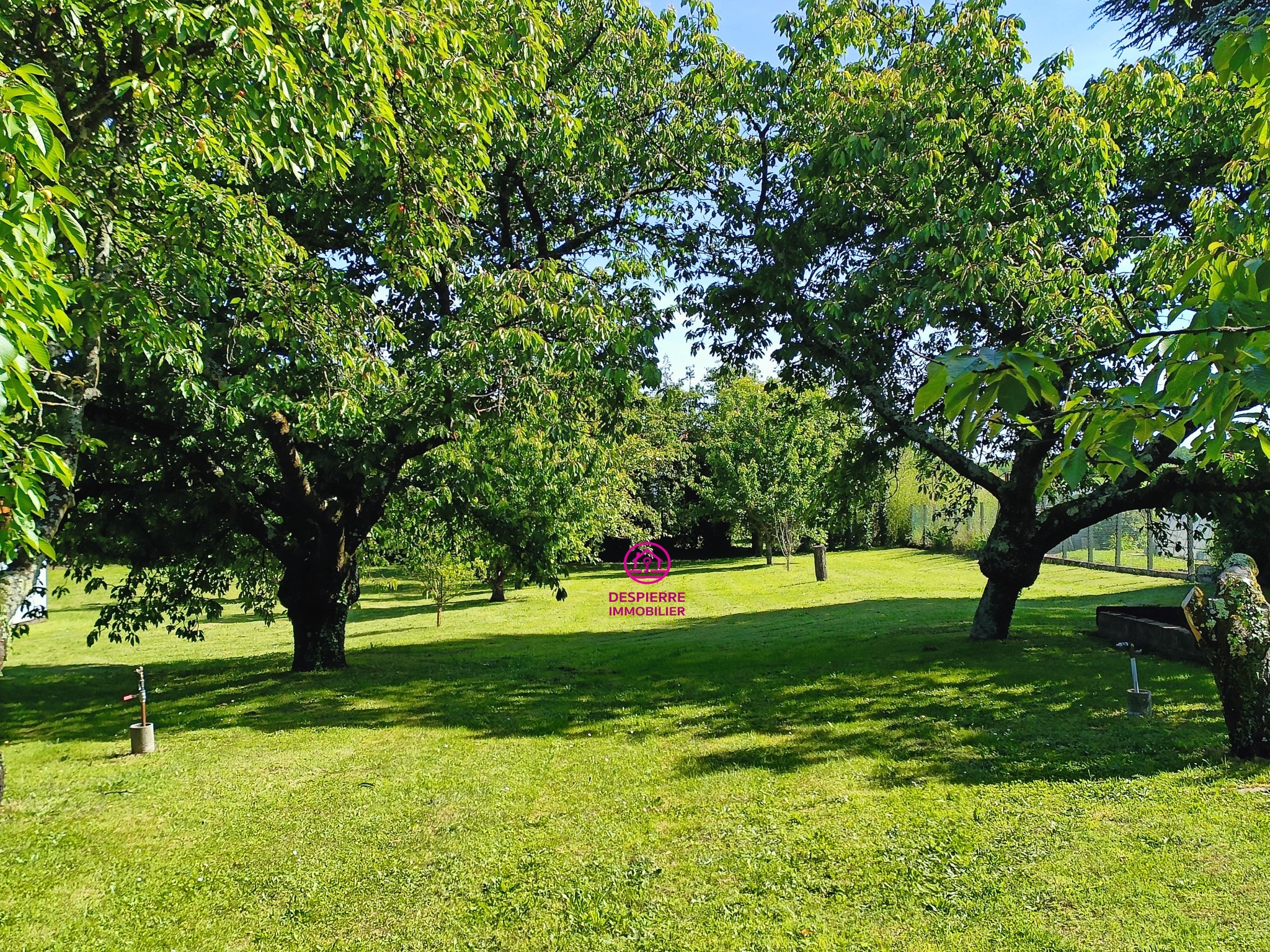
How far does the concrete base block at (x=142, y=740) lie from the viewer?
26.4 feet

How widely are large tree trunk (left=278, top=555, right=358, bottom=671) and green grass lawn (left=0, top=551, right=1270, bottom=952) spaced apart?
0.69 meters

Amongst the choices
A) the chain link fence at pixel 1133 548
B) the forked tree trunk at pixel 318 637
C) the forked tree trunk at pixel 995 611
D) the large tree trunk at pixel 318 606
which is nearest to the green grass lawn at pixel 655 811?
the forked tree trunk at pixel 995 611

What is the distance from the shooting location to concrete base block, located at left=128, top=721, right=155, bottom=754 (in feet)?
26.4

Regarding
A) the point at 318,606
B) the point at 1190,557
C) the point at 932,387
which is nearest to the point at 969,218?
the point at 932,387

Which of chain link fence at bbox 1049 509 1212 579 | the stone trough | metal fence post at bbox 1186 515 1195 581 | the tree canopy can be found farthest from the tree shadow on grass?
chain link fence at bbox 1049 509 1212 579

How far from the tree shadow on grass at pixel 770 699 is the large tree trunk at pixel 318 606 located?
1.60 ft

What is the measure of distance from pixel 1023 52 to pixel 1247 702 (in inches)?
320

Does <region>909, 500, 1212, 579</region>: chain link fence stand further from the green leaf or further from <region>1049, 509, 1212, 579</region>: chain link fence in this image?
the green leaf

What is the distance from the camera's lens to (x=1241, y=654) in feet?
19.4

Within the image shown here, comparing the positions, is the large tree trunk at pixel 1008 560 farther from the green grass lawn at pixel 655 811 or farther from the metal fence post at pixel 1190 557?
the metal fence post at pixel 1190 557

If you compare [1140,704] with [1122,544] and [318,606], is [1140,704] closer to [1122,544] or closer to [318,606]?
[318,606]

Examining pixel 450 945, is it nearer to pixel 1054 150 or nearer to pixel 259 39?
pixel 259 39

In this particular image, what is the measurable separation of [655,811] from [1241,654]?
188 inches

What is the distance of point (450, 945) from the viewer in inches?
161
